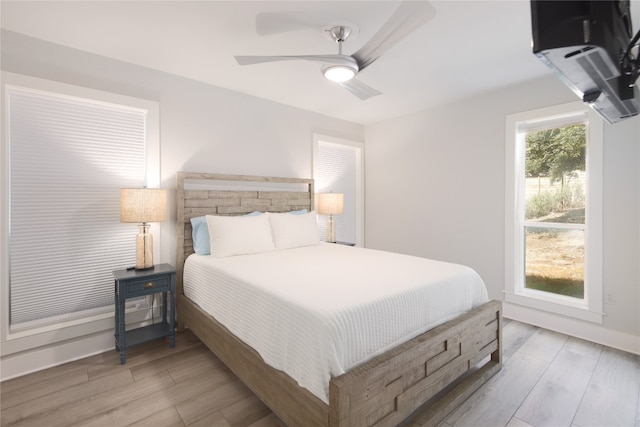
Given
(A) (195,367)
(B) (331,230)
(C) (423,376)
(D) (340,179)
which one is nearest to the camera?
(C) (423,376)

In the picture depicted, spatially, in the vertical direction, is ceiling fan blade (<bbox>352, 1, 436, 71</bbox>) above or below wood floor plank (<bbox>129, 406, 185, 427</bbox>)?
above

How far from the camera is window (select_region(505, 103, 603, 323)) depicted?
272 centimetres

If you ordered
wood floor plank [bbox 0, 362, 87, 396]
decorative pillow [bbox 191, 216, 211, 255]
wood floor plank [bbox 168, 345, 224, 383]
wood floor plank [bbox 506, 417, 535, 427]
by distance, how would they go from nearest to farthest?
wood floor plank [bbox 506, 417, 535, 427]
wood floor plank [bbox 0, 362, 87, 396]
wood floor plank [bbox 168, 345, 224, 383]
decorative pillow [bbox 191, 216, 211, 255]

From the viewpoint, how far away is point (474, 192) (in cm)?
355

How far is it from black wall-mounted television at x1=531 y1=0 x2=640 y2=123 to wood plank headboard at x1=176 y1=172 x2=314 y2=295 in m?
2.92

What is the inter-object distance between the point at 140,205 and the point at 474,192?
3573 mm

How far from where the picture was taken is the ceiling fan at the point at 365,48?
57.8 inches

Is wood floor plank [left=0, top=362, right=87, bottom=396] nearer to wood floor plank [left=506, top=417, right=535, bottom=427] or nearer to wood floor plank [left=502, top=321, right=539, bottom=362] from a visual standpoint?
wood floor plank [left=506, top=417, right=535, bottom=427]

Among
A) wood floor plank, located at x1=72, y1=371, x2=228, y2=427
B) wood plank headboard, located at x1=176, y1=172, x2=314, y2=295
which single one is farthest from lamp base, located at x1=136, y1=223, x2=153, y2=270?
wood floor plank, located at x1=72, y1=371, x2=228, y2=427

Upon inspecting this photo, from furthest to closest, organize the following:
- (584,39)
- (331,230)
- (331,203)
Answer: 1. (331,230)
2. (331,203)
3. (584,39)

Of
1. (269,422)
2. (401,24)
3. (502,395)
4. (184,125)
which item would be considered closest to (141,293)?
(269,422)

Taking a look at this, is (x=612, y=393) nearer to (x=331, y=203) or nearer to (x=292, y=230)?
(x=292, y=230)

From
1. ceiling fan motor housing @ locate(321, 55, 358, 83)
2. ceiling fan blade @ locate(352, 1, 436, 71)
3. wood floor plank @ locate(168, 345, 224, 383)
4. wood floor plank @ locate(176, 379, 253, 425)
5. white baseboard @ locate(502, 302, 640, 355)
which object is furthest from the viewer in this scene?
white baseboard @ locate(502, 302, 640, 355)

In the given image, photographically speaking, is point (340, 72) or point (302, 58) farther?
point (340, 72)
